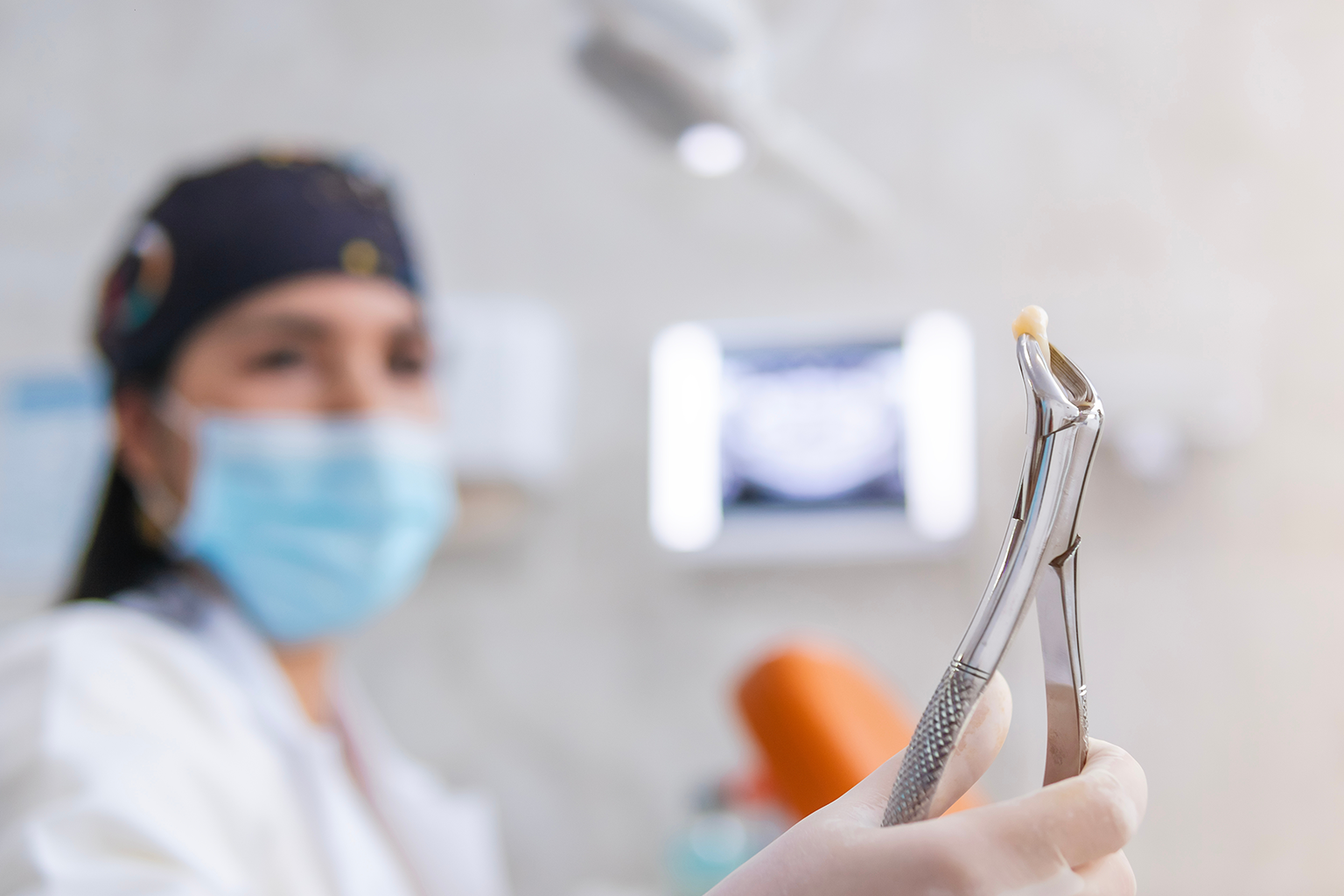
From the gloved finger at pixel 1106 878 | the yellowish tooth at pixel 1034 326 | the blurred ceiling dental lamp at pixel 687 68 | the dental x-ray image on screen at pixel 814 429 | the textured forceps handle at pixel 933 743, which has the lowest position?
the dental x-ray image on screen at pixel 814 429

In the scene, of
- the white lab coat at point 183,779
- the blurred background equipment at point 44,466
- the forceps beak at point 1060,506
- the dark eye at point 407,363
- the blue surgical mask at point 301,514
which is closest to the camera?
the forceps beak at point 1060,506

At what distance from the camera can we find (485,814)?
0.98 meters

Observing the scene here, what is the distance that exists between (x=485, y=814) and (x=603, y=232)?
706 mm

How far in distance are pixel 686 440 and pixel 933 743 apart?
93 centimetres

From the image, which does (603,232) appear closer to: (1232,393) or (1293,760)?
(1232,393)

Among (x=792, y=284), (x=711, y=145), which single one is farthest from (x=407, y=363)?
(x=792, y=284)

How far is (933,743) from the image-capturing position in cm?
18

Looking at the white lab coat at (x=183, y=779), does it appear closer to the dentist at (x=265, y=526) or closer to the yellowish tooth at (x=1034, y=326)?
the dentist at (x=265, y=526)

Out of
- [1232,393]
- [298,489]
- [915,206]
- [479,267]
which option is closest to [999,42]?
[915,206]

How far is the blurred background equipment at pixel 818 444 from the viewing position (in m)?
1.04

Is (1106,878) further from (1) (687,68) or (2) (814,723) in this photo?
(1) (687,68)

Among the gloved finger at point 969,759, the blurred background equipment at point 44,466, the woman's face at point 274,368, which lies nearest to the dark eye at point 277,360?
the woman's face at point 274,368

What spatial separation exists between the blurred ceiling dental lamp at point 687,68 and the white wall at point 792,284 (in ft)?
0.76

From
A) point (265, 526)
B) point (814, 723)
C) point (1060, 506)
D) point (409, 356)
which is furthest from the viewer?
point (409, 356)
